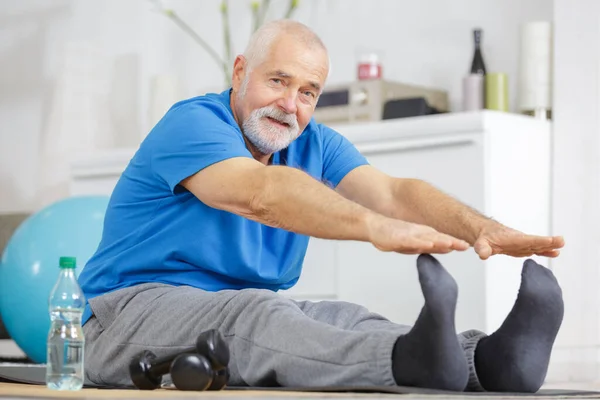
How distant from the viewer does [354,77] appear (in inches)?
171

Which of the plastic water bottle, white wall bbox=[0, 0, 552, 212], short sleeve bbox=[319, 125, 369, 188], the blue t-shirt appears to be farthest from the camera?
white wall bbox=[0, 0, 552, 212]

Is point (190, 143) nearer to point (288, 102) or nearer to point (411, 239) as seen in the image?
point (288, 102)

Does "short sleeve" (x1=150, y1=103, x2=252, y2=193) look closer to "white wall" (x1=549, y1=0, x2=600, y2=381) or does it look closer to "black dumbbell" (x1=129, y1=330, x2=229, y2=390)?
"black dumbbell" (x1=129, y1=330, x2=229, y2=390)

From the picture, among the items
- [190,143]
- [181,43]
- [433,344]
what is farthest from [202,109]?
[181,43]

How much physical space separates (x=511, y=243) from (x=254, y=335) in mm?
521

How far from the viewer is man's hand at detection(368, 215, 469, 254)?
1628mm

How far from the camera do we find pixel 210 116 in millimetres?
2080

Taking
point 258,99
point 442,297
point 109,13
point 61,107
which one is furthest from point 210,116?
point 109,13

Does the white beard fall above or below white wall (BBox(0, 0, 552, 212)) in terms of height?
below

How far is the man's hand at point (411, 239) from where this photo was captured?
1.63 m

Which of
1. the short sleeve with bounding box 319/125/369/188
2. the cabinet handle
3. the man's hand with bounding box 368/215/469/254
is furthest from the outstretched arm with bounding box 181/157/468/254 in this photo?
the cabinet handle

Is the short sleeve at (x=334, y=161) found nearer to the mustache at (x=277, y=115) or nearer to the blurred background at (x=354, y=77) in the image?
the mustache at (x=277, y=115)

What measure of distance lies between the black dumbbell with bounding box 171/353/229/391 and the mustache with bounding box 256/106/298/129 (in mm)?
686

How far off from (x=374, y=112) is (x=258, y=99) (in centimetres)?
158
